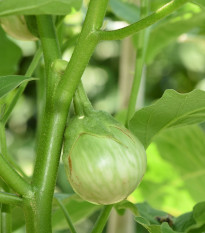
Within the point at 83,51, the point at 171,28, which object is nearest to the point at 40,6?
the point at 83,51

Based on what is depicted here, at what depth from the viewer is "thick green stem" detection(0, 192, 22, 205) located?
0.39m

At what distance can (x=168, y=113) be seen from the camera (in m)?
0.45

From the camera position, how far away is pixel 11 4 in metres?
0.39

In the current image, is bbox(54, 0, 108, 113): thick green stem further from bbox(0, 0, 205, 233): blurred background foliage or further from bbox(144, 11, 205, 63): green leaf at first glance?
bbox(144, 11, 205, 63): green leaf

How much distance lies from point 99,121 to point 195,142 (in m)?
0.36

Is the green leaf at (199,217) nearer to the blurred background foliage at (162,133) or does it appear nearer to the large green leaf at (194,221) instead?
the large green leaf at (194,221)

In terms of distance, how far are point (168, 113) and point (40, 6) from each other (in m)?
0.14

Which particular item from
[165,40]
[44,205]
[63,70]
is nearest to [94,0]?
[63,70]

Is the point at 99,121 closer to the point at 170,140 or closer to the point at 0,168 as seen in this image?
the point at 0,168

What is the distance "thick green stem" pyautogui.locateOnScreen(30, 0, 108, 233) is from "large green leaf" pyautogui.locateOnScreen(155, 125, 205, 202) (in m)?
0.36

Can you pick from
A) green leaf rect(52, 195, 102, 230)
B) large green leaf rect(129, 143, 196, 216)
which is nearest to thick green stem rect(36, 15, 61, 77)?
green leaf rect(52, 195, 102, 230)

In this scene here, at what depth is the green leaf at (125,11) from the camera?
2.09 ft

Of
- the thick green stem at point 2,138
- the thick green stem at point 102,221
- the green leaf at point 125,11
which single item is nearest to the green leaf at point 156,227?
the thick green stem at point 102,221

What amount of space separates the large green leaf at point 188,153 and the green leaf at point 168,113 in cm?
26
